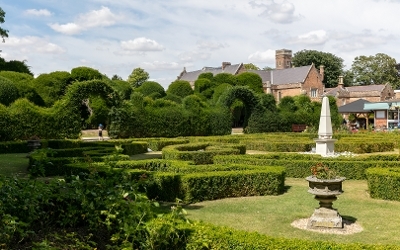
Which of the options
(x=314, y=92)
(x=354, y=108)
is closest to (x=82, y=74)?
(x=354, y=108)

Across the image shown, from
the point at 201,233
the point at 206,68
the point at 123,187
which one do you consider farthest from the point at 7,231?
the point at 206,68

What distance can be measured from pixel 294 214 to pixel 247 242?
4356 millimetres

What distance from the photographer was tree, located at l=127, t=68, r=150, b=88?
276 ft

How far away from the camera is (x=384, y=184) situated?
37.9 ft

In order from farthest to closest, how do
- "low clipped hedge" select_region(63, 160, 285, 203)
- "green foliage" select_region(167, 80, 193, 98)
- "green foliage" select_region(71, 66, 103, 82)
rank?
"green foliage" select_region(167, 80, 193, 98)
"green foliage" select_region(71, 66, 103, 82)
"low clipped hedge" select_region(63, 160, 285, 203)

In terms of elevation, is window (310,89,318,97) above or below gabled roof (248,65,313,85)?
below

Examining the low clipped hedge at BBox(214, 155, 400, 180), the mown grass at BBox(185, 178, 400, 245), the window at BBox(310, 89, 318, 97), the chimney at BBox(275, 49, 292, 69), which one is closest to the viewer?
the mown grass at BBox(185, 178, 400, 245)

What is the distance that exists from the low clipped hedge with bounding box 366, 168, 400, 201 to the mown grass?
1.02 ft

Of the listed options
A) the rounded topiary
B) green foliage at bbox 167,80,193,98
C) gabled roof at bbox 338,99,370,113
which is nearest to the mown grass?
the rounded topiary

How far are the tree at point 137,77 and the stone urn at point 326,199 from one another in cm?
7761

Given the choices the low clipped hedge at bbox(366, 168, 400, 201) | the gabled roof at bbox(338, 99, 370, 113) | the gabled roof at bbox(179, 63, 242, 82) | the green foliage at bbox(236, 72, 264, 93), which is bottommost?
the low clipped hedge at bbox(366, 168, 400, 201)

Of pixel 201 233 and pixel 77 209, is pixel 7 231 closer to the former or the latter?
pixel 77 209

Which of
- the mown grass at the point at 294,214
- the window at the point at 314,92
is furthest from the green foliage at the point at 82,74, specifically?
the window at the point at 314,92

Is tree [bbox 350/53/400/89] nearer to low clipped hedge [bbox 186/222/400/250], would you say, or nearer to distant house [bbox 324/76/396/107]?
distant house [bbox 324/76/396/107]
